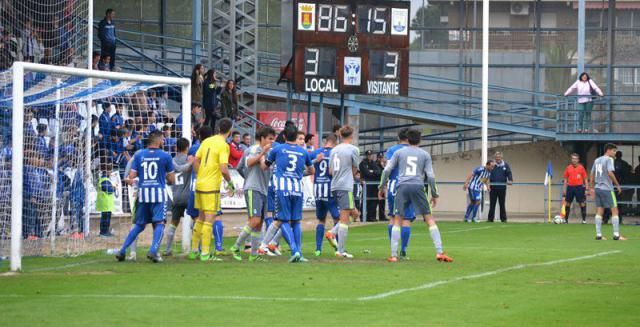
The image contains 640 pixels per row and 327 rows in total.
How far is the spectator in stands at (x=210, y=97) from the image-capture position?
29.9 m

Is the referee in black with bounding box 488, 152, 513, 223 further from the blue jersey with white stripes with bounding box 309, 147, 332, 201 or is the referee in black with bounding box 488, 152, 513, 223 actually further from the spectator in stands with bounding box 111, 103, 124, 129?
the blue jersey with white stripes with bounding box 309, 147, 332, 201

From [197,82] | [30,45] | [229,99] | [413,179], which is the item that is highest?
[30,45]

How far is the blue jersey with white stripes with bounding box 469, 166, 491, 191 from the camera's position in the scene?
3491 centimetres

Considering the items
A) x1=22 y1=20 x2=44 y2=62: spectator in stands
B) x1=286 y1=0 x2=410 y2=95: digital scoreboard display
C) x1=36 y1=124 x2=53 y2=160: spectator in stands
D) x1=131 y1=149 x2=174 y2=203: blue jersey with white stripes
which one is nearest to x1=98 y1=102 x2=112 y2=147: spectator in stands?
x1=22 y1=20 x2=44 y2=62: spectator in stands

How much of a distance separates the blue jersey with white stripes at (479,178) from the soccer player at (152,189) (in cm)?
1836

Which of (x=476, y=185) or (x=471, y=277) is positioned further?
(x=476, y=185)

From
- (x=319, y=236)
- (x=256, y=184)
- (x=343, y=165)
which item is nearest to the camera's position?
(x=256, y=184)

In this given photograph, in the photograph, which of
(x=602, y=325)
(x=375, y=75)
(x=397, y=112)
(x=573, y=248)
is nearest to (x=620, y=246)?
(x=573, y=248)

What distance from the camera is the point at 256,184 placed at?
18234 millimetres

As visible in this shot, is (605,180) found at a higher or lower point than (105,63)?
lower

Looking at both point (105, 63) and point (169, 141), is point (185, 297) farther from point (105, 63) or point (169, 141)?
point (105, 63)

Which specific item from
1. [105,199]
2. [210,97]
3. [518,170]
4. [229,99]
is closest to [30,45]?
[105,199]

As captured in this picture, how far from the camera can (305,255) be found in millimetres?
19656

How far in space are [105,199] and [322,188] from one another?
5.64m
